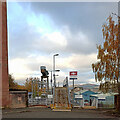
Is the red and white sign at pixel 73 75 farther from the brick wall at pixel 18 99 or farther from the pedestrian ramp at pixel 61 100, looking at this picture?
the brick wall at pixel 18 99

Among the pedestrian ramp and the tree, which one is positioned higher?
the tree

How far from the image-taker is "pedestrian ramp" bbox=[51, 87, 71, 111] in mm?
21328

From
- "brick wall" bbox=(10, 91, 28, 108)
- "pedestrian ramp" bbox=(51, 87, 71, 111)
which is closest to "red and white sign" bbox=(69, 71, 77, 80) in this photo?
"pedestrian ramp" bbox=(51, 87, 71, 111)

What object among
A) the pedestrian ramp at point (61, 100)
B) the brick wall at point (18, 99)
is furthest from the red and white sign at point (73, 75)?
the brick wall at point (18, 99)

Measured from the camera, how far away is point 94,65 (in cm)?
2388

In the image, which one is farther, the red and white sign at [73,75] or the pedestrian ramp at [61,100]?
the red and white sign at [73,75]

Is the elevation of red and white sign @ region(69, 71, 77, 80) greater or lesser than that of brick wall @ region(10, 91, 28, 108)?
greater

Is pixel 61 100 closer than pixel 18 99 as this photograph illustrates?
Yes

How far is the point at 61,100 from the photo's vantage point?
24.0 m

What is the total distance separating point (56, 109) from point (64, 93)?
18.4 feet

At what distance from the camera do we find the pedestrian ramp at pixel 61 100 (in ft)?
70.0

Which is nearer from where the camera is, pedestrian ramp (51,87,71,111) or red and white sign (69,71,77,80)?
pedestrian ramp (51,87,71,111)

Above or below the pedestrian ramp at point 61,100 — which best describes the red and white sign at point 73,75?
above

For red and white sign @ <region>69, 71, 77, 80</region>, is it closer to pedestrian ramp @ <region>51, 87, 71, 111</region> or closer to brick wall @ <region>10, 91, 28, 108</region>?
pedestrian ramp @ <region>51, 87, 71, 111</region>
